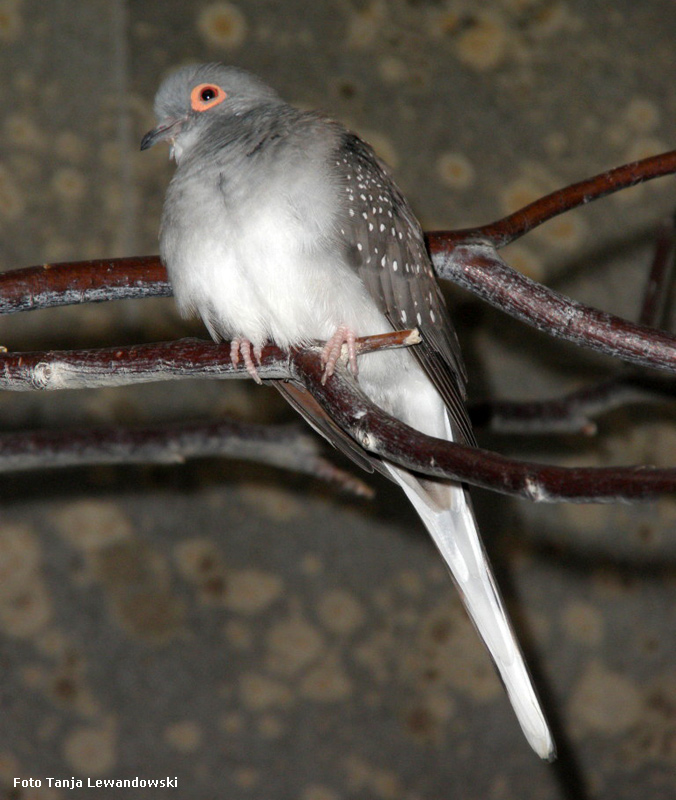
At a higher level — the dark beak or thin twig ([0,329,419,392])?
the dark beak

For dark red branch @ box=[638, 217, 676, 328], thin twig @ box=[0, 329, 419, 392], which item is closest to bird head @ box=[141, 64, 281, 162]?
thin twig @ box=[0, 329, 419, 392]

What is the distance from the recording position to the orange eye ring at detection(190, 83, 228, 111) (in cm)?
179

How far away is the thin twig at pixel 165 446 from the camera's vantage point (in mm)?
1733

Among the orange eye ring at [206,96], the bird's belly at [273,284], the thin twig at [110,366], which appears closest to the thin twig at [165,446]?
the bird's belly at [273,284]

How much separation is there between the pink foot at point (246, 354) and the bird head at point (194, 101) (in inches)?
21.8

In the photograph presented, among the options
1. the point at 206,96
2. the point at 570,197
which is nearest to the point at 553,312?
the point at 570,197

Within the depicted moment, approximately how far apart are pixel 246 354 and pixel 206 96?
0.71 metres

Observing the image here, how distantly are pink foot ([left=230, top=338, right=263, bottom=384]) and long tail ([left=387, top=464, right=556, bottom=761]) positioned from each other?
1.11 feet

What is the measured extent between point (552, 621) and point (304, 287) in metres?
2.05

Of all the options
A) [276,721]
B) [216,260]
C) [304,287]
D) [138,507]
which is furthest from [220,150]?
[276,721]

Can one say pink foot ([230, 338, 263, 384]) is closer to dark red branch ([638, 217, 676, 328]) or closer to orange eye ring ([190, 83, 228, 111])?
orange eye ring ([190, 83, 228, 111])

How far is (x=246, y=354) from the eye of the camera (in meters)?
1.44

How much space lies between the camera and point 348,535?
2896mm

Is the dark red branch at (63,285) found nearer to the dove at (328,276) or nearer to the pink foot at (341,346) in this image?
the dove at (328,276)
